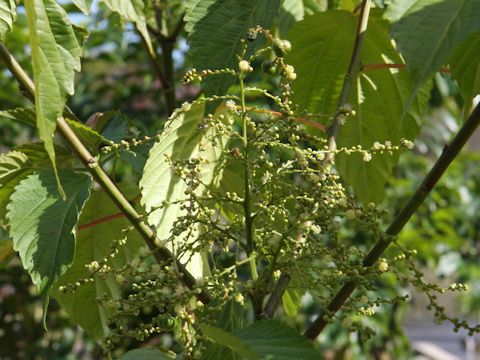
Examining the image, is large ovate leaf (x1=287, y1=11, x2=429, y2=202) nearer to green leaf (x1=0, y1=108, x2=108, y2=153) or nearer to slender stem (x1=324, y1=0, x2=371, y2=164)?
slender stem (x1=324, y1=0, x2=371, y2=164)

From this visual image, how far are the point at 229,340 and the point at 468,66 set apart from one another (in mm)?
411

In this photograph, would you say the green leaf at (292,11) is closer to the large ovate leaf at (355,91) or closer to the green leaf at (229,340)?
the large ovate leaf at (355,91)

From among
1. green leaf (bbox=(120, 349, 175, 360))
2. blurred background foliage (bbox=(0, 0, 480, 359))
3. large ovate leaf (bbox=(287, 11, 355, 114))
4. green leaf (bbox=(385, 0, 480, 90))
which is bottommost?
blurred background foliage (bbox=(0, 0, 480, 359))

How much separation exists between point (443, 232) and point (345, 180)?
9.56ft

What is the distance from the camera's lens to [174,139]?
894 millimetres

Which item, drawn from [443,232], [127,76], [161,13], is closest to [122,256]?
[161,13]

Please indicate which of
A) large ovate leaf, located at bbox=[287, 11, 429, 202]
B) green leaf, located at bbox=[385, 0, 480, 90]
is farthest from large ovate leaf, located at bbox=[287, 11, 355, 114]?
green leaf, located at bbox=[385, 0, 480, 90]

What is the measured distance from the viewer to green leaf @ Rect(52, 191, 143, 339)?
3.33 feet

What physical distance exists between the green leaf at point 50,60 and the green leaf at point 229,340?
173 mm

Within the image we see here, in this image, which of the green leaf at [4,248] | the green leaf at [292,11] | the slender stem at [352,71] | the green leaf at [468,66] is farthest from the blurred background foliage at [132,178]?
the green leaf at [468,66]

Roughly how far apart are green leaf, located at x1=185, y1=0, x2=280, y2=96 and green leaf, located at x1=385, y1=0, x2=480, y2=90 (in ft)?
0.69

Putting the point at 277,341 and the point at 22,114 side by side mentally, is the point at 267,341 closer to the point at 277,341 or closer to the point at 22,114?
the point at 277,341

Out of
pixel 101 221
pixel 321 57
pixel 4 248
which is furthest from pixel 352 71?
pixel 4 248

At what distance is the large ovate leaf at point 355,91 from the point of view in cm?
106
